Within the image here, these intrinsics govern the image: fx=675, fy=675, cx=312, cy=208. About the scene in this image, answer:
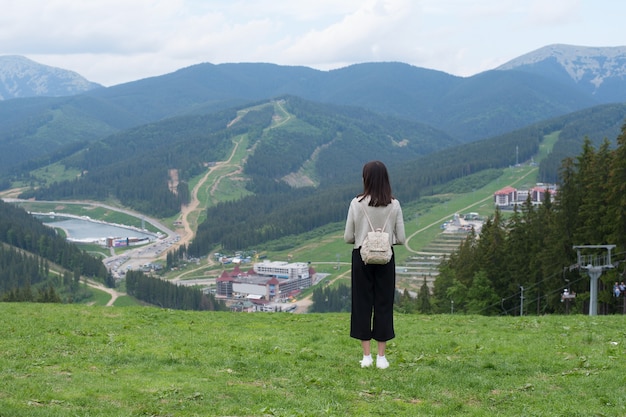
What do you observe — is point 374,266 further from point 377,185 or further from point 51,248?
point 51,248

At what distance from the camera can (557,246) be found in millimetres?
42094

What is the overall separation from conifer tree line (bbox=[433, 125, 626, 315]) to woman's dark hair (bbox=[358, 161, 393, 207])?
91.8 feet

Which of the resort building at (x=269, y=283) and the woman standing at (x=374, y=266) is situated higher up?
the woman standing at (x=374, y=266)

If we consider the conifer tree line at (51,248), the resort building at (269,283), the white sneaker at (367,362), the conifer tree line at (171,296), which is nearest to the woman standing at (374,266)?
the white sneaker at (367,362)

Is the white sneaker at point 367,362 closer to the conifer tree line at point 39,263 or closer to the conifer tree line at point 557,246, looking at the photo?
the conifer tree line at point 557,246

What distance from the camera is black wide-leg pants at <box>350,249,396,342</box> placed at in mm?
11547

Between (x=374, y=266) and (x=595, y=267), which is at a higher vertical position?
(x=374, y=266)

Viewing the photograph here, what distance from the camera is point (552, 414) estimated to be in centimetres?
916

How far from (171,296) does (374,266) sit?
110719mm

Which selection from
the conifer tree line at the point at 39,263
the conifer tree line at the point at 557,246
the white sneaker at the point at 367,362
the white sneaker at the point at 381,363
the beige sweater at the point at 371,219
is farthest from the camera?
the conifer tree line at the point at 39,263

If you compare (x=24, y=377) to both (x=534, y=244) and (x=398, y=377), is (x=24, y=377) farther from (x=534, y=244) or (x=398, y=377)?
(x=534, y=244)

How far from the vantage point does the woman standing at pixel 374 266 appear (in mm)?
11312

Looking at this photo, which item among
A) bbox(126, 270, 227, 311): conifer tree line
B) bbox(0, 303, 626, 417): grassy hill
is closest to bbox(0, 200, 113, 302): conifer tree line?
bbox(126, 270, 227, 311): conifer tree line

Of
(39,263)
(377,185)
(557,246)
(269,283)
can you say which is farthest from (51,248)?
(377,185)
